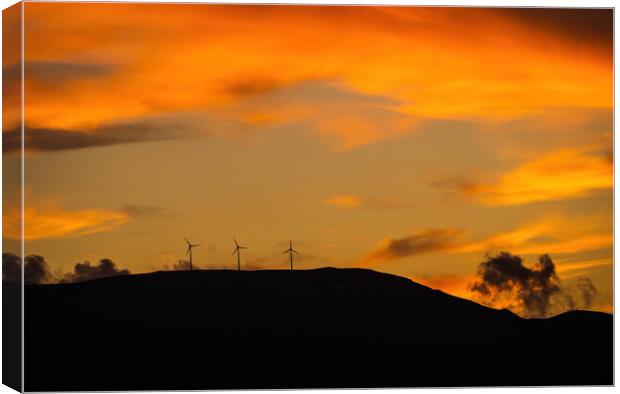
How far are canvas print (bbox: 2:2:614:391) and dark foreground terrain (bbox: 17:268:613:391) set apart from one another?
27mm

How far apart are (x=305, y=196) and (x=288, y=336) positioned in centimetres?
176

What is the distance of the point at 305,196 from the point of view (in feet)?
60.1

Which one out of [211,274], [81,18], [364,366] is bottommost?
[364,366]

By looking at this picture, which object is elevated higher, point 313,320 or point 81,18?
point 81,18

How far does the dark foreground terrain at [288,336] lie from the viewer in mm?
17984

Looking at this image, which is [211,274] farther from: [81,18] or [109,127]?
[81,18]

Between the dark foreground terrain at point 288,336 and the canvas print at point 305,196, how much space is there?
3cm

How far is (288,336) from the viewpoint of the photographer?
1839 cm

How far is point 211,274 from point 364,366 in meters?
2.24

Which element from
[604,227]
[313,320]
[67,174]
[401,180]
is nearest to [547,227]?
[604,227]

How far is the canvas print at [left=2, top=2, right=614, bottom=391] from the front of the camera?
58.9 ft

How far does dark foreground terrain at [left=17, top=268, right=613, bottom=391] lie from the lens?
59.0 ft

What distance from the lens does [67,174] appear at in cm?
1789

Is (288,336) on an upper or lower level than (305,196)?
lower
